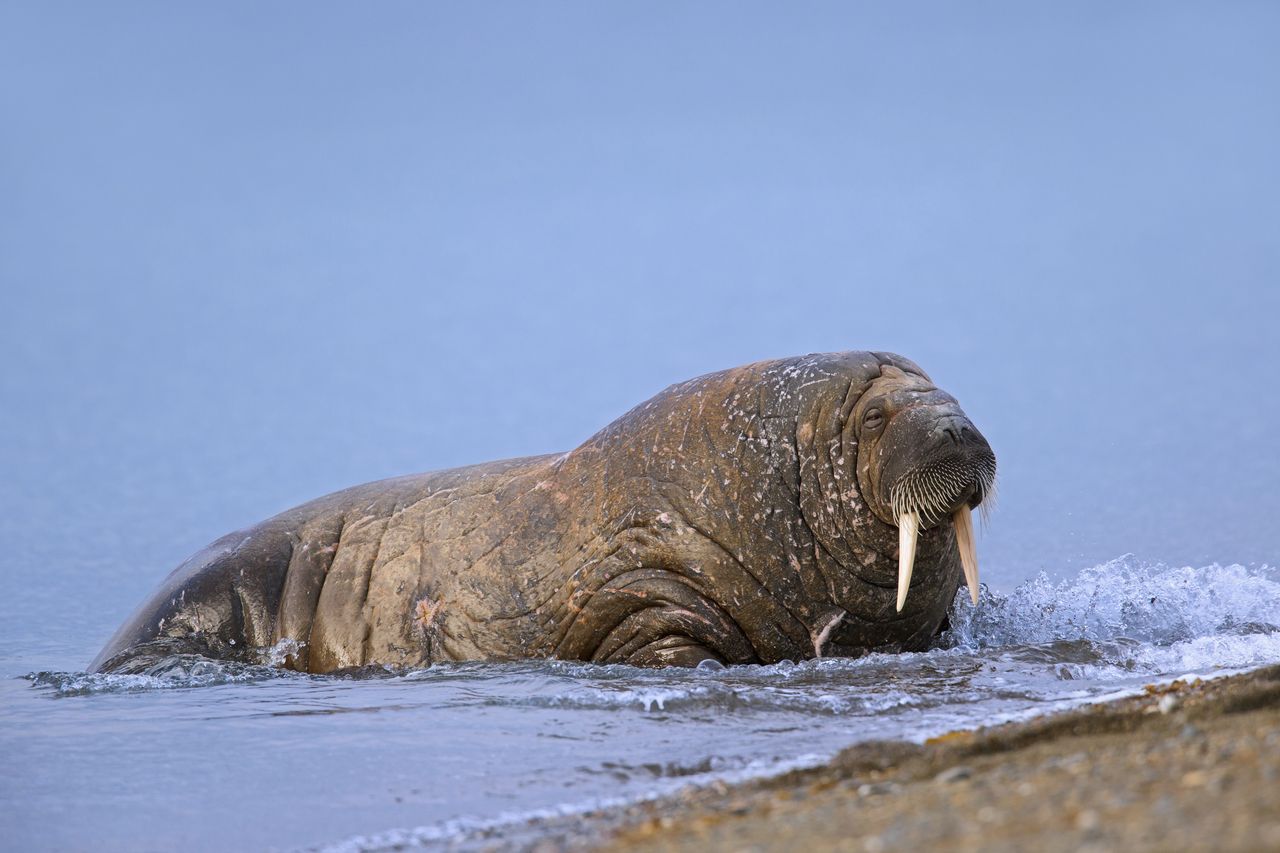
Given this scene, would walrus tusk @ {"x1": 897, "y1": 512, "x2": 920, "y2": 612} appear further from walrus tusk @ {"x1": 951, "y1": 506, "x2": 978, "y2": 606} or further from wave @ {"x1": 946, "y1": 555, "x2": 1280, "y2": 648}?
wave @ {"x1": 946, "y1": 555, "x2": 1280, "y2": 648}

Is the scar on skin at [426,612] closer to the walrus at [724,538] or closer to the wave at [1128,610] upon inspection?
the walrus at [724,538]

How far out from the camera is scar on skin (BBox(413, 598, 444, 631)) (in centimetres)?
802

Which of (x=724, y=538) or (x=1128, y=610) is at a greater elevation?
(x=724, y=538)

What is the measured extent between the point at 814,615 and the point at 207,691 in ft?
10.5

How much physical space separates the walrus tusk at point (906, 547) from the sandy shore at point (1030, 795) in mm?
2278

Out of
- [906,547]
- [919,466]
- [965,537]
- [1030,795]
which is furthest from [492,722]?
[1030,795]

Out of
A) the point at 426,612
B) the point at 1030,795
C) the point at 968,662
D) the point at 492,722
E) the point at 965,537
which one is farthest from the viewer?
the point at 426,612

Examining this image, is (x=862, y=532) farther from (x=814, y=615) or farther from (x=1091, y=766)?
(x=1091, y=766)

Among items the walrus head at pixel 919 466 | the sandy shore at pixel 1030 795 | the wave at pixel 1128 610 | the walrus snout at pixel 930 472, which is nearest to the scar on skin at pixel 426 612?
the walrus head at pixel 919 466

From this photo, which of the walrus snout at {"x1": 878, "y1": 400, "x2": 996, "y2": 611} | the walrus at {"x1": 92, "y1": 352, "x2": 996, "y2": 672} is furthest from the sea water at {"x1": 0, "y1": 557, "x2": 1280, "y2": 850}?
the walrus snout at {"x1": 878, "y1": 400, "x2": 996, "y2": 611}

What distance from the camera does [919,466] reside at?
6.78 metres

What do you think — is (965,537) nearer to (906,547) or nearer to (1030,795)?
(906,547)

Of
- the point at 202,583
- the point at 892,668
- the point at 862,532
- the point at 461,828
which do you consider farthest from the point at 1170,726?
the point at 202,583

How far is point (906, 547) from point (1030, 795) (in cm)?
401
